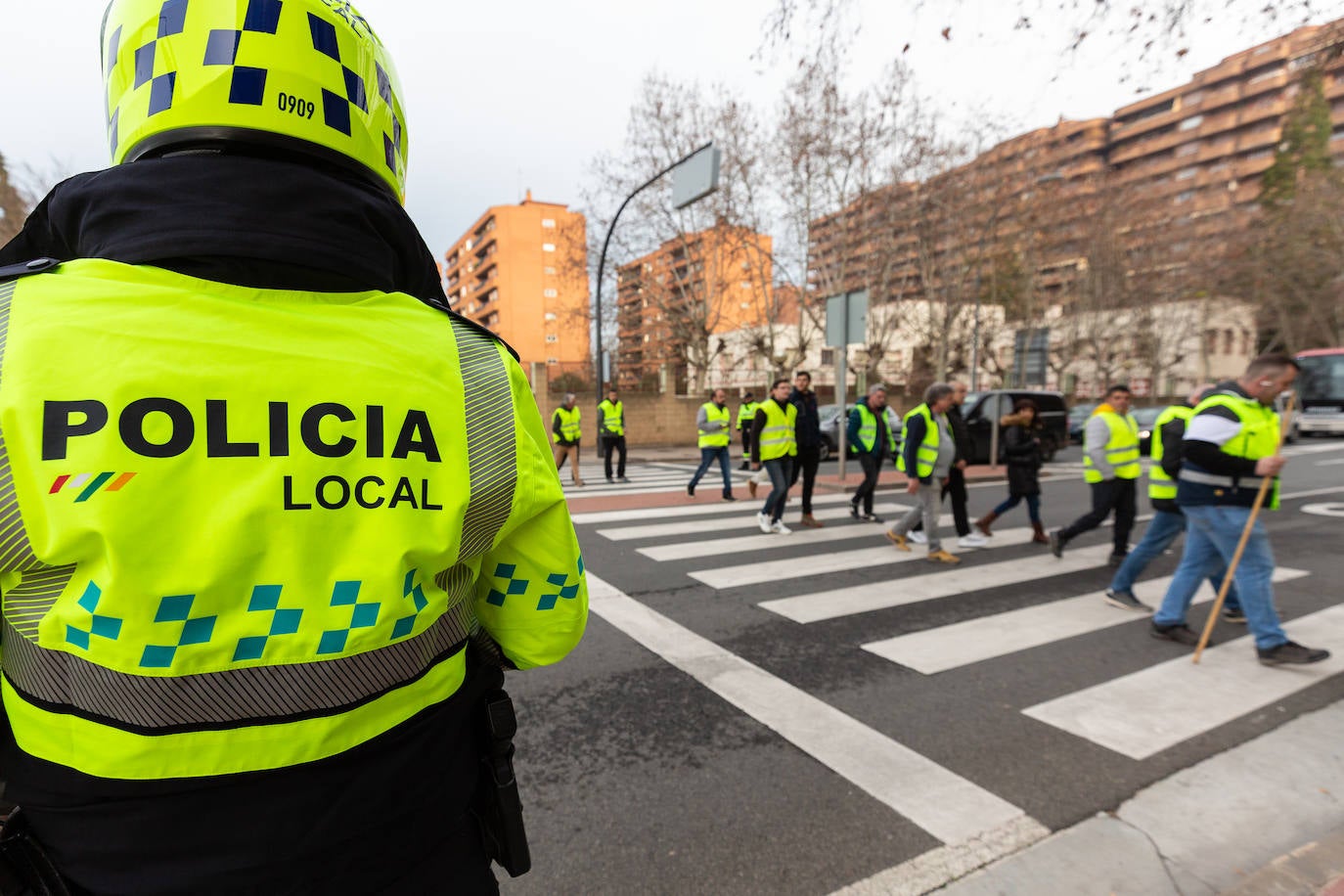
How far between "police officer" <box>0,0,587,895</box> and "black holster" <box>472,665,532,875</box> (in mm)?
104

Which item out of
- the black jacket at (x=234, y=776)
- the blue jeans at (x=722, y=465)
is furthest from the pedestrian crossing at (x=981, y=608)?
the black jacket at (x=234, y=776)

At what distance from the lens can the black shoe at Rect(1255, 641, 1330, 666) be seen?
13.1ft

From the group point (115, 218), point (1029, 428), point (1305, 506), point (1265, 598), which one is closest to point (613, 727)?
point (115, 218)

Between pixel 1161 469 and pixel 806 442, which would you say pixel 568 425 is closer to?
pixel 806 442

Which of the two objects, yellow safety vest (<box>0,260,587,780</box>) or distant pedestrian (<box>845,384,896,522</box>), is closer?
yellow safety vest (<box>0,260,587,780</box>)

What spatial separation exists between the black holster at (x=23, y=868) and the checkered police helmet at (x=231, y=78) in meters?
0.96

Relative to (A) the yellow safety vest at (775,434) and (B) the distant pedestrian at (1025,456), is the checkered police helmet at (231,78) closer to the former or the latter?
(A) the yellow safety vest at (775,434)

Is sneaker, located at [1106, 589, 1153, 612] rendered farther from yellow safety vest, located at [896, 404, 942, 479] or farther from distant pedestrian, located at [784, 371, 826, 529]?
distant pedestrian, located at [784, 371, 826, 529]

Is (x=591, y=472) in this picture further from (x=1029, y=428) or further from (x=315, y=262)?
(x=315, y=262)

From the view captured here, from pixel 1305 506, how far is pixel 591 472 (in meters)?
12.3

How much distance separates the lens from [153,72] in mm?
1042

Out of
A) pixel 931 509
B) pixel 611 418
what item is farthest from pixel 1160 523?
pixel 611 418

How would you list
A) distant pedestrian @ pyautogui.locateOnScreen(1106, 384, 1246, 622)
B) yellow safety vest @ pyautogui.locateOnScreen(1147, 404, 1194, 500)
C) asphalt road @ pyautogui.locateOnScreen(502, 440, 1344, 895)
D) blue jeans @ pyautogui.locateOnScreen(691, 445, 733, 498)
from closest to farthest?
asphalt road @ pyautogui.locateOnScreen(502, 440, 1344, 895), distant pedestrian @ pyautogui.locateOnScreen(1106, 384, 1246, 622), yellow safety vest @ pyautogui.locateOnScreen(1147, 404, 1194, 500), blue jeans @ pyautogui.locateOnScreen(691, 445, 733, 498)

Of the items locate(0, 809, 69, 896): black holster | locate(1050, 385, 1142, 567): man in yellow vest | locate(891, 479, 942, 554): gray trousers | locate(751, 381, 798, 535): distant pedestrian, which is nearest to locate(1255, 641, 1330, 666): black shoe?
locate(1050, 385, 1142, 567): man in yellow vest
